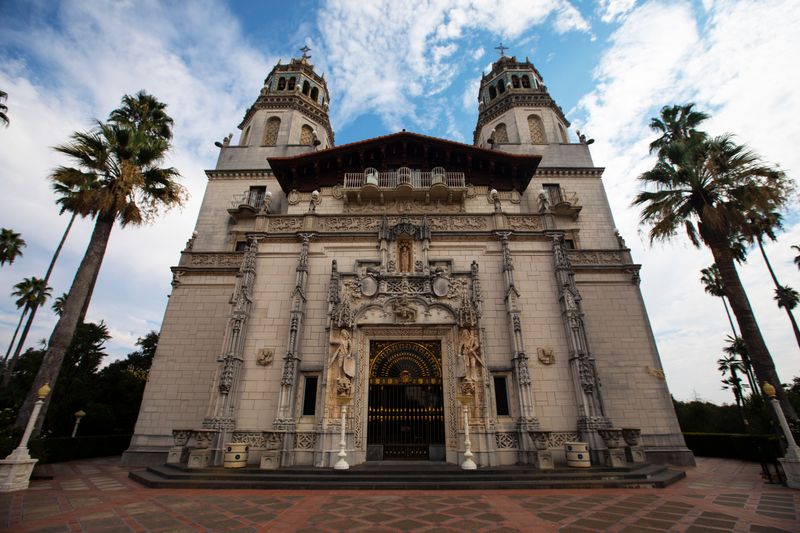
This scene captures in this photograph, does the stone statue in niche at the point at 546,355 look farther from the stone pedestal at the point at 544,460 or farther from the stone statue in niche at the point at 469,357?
the stone pedestal at the point at 544,460

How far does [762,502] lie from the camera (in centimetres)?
752

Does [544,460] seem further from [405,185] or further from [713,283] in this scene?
[713,283]

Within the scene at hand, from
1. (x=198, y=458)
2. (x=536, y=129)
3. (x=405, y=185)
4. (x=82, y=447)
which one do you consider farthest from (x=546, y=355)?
(x=82, y=447)

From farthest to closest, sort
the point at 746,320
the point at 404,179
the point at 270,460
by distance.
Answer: the point at 404,179
the point at 746,320
the point at 270,460

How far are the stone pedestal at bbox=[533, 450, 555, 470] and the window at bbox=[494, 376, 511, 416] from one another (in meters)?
1.86

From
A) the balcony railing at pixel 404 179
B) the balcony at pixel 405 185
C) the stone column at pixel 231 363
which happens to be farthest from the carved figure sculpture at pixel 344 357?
the balcony railing at pixel 404 179

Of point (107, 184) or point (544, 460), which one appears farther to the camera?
point (107, 184)

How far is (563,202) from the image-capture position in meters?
19.0

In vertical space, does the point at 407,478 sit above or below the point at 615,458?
below

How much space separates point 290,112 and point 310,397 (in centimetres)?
2011

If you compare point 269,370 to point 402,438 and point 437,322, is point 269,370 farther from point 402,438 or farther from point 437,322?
point 437,322

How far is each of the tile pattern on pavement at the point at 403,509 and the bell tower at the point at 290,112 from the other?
66.5 feet

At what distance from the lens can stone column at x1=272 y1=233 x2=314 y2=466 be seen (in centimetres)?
1183

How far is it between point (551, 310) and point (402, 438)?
7814 mm
